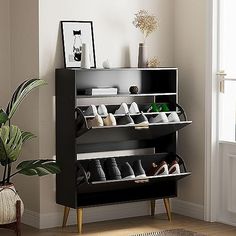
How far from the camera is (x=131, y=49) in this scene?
646 cm

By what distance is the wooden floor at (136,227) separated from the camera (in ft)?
19.5

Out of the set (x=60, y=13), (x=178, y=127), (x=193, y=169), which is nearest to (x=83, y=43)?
(x=60, y=13)

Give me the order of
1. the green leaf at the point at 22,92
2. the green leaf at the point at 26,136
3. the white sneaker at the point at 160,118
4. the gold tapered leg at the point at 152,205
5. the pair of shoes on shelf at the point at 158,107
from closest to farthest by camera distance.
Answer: the green leaf at the point at 22,92
the green leaf at the point at 26,136
the white sneaker at the point at 160,118
the pair of shoes on shelf at the point at 158,107
the gold tapered leg at the point at 152,205

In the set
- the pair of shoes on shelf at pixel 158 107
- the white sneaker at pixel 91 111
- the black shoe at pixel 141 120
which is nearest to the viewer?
the white sneaker at pixel 91 111

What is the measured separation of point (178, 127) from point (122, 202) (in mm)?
818

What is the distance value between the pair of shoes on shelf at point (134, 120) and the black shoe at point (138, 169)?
375 millimetres

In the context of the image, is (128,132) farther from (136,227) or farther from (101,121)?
(136,227)

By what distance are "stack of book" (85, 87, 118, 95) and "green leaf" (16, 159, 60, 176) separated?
69 cm

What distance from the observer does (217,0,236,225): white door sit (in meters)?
6.21

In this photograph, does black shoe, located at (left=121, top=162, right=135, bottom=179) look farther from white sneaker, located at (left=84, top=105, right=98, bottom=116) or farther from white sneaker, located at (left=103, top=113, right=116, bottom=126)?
white sneaker, located at (left=84, top=105, right=98, bottom=116)

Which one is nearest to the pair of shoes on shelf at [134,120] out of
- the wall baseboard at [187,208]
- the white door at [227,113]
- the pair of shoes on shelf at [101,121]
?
the pair of shoes on shelf at [101,121]

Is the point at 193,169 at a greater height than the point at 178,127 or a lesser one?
lesser

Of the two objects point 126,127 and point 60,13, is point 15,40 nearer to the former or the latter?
point 60,13

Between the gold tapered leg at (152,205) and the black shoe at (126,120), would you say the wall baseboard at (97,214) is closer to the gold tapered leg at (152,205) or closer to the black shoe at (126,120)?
the gold tapered leg at (152,205)
